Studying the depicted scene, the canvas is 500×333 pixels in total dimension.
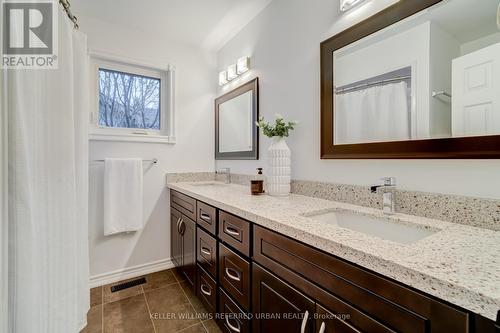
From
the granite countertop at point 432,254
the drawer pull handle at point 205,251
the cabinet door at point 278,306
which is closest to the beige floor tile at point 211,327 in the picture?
the drawer pull handle at point 205,251

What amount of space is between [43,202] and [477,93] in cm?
161

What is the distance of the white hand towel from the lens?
1.90m

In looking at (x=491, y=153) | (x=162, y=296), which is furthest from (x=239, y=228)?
(x=162, y=296)

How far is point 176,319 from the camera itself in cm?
149

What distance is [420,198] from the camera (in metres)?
0.92

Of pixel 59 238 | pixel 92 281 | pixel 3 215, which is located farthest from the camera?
pixel 92 281

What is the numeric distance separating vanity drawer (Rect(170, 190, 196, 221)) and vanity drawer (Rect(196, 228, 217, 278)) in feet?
0.63

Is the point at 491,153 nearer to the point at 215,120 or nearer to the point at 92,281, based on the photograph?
the point at 215,120

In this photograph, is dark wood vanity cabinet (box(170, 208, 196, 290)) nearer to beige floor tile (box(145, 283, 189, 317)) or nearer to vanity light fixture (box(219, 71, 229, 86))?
beige floor tile (box(145, 283, 189, 317))

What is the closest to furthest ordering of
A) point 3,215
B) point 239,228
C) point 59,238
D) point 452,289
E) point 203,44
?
point 452,289 → point 3,215 → point 59,238 → point 239,228 → point 203,44

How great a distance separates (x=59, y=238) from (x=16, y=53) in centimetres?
66

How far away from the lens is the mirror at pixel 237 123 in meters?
1.94

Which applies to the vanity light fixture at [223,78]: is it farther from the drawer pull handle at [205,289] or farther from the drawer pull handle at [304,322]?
the drawer pull handle at [304,322]

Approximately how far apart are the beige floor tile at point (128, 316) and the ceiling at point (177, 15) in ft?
7.62
